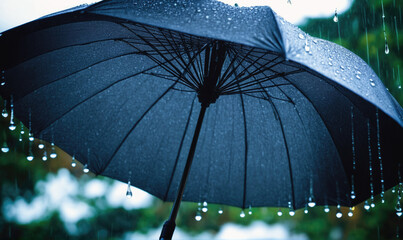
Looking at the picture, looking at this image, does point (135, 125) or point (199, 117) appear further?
point (135, 125)

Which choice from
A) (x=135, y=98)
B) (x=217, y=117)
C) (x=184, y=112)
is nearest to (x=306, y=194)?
(x=217, y=117)

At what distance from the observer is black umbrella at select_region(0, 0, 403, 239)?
196cm

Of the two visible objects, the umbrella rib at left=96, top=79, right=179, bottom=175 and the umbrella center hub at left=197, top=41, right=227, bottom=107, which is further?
the umbrella rib at left=96, top=79, right=179, bottom=175

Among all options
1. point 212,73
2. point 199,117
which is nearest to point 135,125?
point 199,117

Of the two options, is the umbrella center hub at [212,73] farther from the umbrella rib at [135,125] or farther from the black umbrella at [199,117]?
the umbrella rib at [135,125]

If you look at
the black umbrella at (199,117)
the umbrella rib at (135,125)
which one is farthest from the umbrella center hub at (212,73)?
the umbrella rib at (135,125)

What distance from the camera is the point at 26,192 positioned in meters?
6.77

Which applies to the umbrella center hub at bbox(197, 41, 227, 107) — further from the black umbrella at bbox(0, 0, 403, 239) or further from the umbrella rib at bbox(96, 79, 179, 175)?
the umbrella rib at bbox(96, 79, 179, 175)

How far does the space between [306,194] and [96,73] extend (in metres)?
1.37

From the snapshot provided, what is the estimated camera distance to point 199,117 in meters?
1.94

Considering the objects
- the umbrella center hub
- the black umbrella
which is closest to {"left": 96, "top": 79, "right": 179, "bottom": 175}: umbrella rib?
the black umbrella

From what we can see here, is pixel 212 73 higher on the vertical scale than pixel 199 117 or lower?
higher

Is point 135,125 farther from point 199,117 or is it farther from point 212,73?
point 212,73

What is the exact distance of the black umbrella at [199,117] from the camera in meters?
1.96
